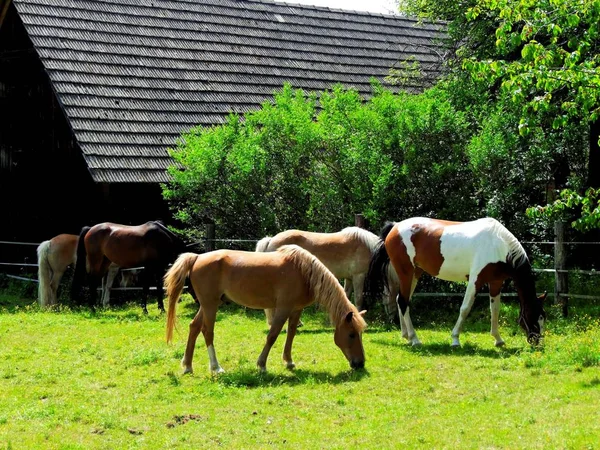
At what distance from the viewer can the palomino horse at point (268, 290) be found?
895 centimetres

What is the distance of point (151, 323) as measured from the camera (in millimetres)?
12797

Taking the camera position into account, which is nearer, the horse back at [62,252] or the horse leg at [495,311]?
the horse leg at [495,311]

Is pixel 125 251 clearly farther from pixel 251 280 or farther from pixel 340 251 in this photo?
pixel 251 280

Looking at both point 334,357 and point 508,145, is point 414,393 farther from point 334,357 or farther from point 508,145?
point 508,145

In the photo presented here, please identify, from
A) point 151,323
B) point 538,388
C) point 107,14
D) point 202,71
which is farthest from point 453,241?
point 107,14

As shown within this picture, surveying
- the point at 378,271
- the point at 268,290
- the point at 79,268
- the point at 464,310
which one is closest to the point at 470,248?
the point at 464,310

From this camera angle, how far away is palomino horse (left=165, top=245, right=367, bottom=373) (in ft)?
29.3

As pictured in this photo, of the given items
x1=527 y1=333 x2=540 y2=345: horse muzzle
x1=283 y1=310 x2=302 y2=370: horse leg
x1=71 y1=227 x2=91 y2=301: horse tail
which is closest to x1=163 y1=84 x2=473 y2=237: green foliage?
x1=71 y1=227 x2=91 y2=301: horse tail

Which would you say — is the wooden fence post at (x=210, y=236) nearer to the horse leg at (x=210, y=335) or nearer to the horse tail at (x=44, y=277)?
the horse tail at (x=44, y=277)

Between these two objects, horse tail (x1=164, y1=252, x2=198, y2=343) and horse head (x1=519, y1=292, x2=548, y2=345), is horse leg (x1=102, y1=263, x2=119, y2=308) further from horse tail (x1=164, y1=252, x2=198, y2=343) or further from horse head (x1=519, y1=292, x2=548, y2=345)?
horse head (x1=519, y1=292, x2=548, y2=345)

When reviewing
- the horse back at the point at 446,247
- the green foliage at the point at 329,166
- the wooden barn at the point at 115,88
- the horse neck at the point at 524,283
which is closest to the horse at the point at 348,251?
the green foliage at the point at 329,166

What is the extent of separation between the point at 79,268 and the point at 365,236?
5500 millimetres

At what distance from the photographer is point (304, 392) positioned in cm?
809

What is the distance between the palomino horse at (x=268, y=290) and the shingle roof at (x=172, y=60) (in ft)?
24.3
